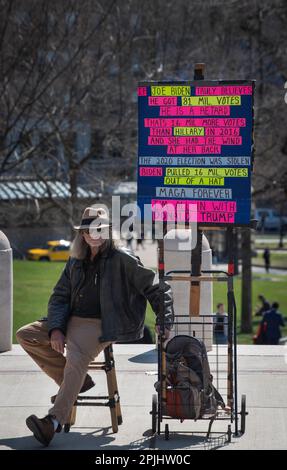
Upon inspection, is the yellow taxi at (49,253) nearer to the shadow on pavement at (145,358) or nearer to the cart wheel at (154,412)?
the shadow on pavement at (145,358)

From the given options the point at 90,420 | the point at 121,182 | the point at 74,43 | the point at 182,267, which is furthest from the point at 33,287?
the point at 90,420

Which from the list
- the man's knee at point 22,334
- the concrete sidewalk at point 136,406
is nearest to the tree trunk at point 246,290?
the concrete sidewalk at point 136,406

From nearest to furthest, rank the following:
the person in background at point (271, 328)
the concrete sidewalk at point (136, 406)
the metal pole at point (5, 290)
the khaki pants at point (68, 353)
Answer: the khaki pants at point (68, 353), the concrete sidewalk at point (136, 406), the metal pole at point (5, 290), the person in background at point (271, 328)

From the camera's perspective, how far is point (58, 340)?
6562 millimetres

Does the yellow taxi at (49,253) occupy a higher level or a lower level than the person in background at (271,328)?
lower

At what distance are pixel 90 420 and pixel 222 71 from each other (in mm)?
13769

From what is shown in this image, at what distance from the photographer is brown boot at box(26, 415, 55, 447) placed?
6.25 meters

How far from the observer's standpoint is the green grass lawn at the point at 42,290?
19047mm

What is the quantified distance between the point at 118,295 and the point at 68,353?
54 centimetres

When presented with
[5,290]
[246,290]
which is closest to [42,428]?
[5,290]

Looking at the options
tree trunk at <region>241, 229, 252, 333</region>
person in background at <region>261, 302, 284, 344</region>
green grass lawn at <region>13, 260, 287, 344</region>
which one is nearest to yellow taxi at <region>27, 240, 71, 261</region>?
green grass lawn at <region>13, 260, 287, 344</region>

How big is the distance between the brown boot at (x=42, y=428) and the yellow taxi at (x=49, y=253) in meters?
36.2

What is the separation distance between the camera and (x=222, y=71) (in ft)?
65.2

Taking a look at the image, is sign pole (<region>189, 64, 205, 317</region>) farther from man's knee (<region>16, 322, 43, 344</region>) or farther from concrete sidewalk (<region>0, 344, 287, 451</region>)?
man's knee (<region>16, 322, 43, 344</region>)
